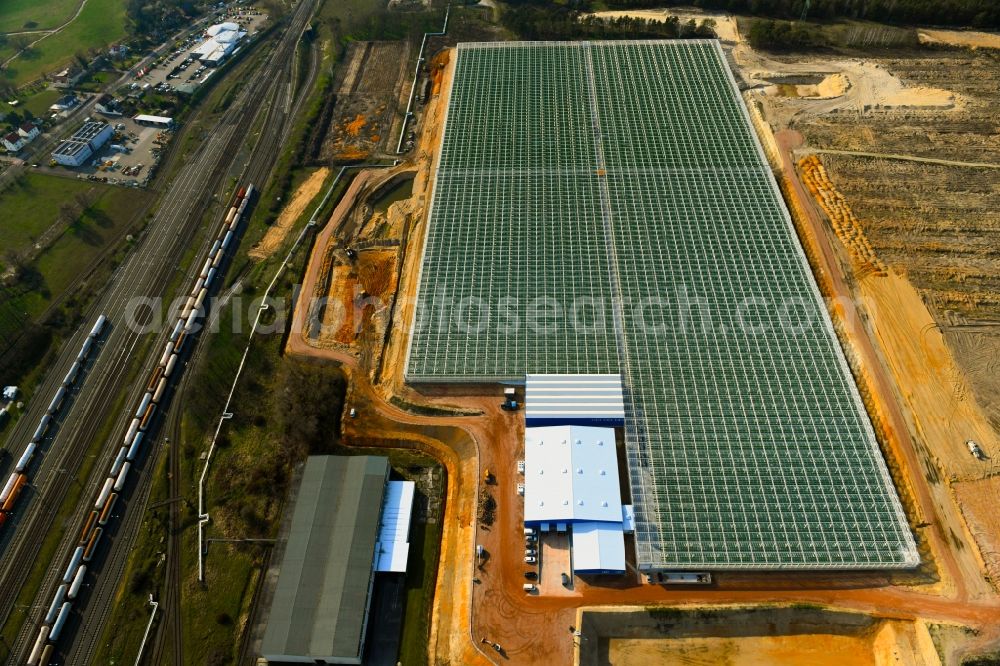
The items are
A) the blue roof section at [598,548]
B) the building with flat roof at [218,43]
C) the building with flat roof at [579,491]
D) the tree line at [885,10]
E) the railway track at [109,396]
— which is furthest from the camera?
the building with flat roof at [218,43]

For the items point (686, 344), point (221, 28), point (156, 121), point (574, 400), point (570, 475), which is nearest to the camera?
point (570, 475)

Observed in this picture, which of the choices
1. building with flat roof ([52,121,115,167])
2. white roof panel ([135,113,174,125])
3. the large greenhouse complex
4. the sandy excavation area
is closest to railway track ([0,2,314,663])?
white roof panel ([135,113,174,125])

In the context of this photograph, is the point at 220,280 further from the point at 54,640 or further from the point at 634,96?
the point at 634,96

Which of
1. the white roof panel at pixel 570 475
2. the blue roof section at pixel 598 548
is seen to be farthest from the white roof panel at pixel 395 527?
the blue roof section at pixel 598 548

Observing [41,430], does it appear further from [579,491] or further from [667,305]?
[667,305]

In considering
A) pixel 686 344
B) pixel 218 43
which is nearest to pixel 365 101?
pixel 218 43

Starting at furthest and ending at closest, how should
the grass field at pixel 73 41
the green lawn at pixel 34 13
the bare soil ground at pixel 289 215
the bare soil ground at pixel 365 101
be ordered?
the green lawn at pixel 34 13 < the grass field at pixel 73 41 < the bare soil ground at pixel 365 101 < the bare soil ground at pixel 289 215

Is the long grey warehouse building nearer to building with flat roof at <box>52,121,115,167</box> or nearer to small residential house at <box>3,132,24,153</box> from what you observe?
building with flat roof at <box>52,121,115,167</box>

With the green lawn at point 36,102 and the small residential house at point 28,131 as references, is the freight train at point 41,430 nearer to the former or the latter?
the small residential house at point 28,131
